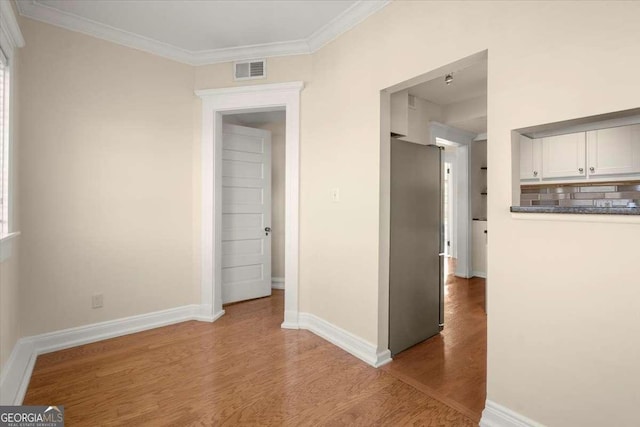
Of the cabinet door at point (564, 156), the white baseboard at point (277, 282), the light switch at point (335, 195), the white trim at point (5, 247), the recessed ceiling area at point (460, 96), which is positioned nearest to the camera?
the white trim at point (5, 247)

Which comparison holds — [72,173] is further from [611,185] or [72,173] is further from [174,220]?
[611,185]

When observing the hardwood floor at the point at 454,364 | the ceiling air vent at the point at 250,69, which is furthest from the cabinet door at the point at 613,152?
the ceiling air vent at the point at 250,69

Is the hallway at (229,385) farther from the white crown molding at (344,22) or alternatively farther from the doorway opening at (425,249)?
the white crown molding at (344,22)

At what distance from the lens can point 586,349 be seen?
1.44 meters

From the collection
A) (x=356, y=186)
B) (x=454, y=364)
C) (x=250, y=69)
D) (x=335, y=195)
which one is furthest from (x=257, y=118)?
(x=454, y=364)

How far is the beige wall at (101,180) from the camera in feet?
8.73

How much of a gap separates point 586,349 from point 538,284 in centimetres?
33

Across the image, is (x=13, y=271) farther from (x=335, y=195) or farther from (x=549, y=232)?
(x=549, y=232)

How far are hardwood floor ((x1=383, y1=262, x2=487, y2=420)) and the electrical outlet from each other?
2696mm

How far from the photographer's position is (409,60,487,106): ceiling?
10.8ft

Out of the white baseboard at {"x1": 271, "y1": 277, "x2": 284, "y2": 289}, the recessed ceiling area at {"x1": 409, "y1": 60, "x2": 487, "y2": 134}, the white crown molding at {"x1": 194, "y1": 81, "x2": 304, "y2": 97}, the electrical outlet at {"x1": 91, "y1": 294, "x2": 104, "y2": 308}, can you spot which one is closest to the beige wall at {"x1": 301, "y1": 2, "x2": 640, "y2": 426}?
the white crown molding at {"x1": 194, "y1": 81, "x2": 304, "y2": 97}

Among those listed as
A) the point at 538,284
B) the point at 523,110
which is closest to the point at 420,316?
the point at 538,284

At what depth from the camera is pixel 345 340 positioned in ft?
9.14

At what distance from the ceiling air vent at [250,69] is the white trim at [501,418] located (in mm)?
3378
